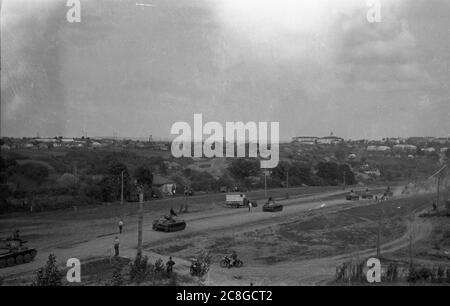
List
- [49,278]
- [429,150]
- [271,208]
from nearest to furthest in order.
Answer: [49,278] → [271,208] → [429,150]

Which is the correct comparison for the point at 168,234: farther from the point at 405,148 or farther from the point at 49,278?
the point at 405,148

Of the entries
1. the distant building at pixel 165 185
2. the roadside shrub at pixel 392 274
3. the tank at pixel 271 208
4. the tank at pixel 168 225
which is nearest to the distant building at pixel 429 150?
the tank at pixel 271 208

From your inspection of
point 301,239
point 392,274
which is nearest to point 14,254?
point 301,239

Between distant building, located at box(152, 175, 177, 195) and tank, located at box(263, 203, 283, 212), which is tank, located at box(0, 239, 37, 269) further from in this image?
distant building, located at box(152, 175, 177, 195)

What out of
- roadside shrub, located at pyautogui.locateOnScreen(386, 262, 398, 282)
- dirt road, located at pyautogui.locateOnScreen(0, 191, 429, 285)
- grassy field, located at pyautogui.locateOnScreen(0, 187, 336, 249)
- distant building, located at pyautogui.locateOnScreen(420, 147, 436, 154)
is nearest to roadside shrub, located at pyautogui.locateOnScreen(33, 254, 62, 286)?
dirt road, located at pyautogui.locateOnScreen(0, 191, 429, 285)

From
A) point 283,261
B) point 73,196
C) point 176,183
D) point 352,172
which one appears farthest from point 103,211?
point 352,172

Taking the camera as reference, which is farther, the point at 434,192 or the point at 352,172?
the point at 352,172

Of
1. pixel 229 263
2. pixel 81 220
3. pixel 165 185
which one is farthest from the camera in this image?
pixel 165 185

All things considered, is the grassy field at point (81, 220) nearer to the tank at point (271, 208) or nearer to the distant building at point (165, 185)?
the distant building at point (165, 185)
